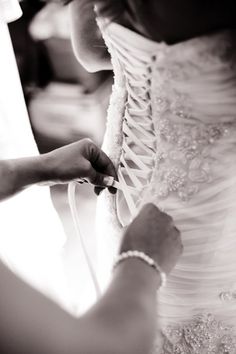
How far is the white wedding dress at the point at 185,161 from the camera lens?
0.66 metres

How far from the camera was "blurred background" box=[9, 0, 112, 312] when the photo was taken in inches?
79.0

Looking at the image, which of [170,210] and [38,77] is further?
[38,77]

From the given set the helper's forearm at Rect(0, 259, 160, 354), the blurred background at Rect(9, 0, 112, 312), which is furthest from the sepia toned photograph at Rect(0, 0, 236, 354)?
the blurred background at Rect(9, 0, 112, 312)

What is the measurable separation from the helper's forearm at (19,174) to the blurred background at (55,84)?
101 cm

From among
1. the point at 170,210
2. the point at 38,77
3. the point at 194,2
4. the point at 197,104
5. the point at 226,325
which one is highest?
the point at 194,2

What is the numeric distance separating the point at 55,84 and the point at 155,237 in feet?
5.45

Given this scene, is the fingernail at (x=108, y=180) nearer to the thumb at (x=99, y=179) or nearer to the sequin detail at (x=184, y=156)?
the thumb at (x=99, y=179)

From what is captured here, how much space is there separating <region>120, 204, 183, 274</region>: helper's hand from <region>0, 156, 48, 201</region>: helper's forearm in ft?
0.72

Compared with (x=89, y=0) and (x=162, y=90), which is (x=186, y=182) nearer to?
(x=162, y=90)

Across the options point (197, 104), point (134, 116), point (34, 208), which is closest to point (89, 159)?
point (134, 116)

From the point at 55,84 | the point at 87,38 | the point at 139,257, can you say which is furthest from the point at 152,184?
the point at 55,84

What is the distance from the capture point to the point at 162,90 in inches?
27.1

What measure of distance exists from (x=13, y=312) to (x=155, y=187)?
1.10ft

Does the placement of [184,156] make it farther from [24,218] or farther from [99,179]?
[24,218]
